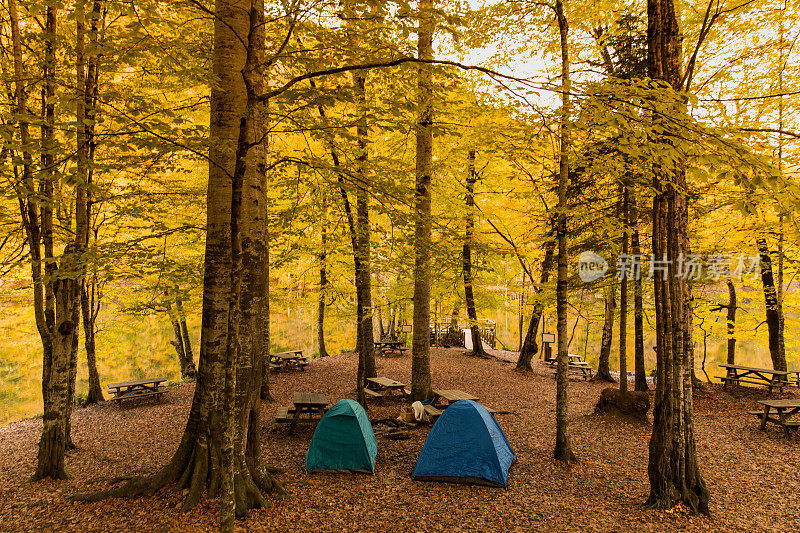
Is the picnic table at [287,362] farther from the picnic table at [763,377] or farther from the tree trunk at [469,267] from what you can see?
the picnic table at [763,377]

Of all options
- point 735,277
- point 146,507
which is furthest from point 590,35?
point 146,507

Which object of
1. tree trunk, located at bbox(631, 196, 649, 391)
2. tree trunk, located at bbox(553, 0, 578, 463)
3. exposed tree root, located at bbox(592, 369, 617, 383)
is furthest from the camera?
exposed tree root, located at bbox(592, 369, 617, 383)

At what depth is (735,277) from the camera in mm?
13164

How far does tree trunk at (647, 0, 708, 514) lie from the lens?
19.1ft

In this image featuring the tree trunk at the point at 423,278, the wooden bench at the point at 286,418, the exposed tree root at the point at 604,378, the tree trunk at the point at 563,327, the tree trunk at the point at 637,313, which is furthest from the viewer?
the exposed tree root at the point at 604,378

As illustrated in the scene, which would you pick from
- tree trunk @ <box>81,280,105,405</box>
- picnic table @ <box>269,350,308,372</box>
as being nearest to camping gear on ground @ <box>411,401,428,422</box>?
picnic table @ <box>269,350,308,372</box>

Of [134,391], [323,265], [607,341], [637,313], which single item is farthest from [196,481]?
[607,341]

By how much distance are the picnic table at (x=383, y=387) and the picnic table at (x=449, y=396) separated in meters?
1.03

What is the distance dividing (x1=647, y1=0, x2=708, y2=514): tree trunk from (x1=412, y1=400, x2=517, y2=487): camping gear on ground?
2.23m

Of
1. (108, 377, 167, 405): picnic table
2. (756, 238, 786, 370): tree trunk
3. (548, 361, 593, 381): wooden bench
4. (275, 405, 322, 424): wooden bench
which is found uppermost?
(756, 238, 786, 370): tree trunk

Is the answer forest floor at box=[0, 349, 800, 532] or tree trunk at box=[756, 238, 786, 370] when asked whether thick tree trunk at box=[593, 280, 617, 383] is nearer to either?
forest floor at box=[0, 349, 800, 532]

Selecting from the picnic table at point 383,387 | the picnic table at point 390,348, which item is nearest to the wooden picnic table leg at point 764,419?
the picnic table at point 383,387

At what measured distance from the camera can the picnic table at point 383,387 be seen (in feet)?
37.2

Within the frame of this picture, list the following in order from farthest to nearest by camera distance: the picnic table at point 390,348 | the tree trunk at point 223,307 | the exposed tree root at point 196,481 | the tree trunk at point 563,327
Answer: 1. the picnic table at point 390,348
2. the tree trunk at point 563,327
3. the exposed tree root at point 196,481
4. the tree trunk at point 223,307
